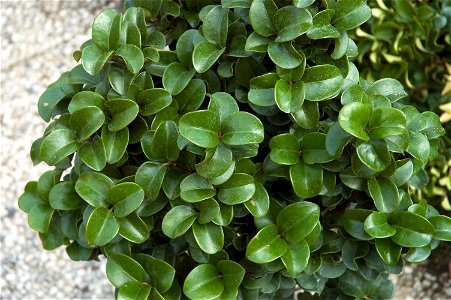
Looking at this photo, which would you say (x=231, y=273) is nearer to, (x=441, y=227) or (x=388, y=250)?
(x=388, y=250)

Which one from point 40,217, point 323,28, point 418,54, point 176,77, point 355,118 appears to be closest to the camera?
point 355,118

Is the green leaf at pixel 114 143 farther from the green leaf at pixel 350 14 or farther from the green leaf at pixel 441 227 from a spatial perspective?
the green leaf at pixel 441 227

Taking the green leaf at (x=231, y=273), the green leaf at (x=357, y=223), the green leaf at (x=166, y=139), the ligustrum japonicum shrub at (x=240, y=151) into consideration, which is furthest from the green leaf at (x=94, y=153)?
the green leaf at (x=357, y=223)

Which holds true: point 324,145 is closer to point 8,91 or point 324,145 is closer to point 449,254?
point 449,254

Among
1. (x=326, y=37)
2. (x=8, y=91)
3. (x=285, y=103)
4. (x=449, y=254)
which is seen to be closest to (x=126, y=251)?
(x=285, y=103)

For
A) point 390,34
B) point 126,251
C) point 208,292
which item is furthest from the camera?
point 390,34

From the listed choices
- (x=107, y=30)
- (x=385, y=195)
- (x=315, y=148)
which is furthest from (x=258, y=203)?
(x=107, y=30)
